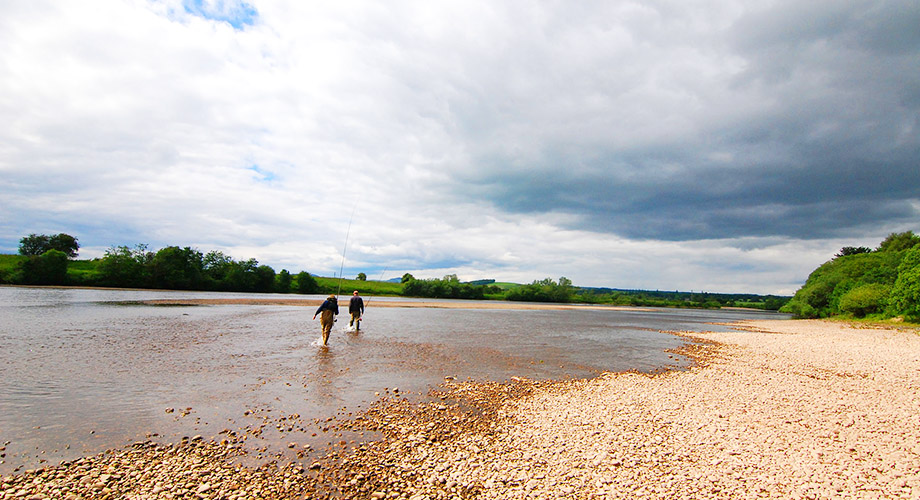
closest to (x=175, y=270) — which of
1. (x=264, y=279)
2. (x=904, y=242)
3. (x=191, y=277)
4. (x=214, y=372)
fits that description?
(x=191, y=277)

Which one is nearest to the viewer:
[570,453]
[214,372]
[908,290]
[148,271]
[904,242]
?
[570,453]

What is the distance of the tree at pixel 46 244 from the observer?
111000mm

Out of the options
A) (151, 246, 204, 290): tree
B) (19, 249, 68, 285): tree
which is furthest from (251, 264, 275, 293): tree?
(19, 249, 68, 285): tree

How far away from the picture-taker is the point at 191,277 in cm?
10912

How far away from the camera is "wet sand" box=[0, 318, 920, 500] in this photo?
6.24 meters

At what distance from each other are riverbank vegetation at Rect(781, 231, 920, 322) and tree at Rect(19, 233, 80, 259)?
163039 mm

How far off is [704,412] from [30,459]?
1413 cm

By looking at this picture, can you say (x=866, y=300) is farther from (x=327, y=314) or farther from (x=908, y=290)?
(x=327, y=314)

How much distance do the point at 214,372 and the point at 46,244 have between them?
485ft

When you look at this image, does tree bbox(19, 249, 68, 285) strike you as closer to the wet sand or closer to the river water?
the river water

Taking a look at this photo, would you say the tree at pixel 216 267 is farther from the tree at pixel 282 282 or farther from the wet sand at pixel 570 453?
the wet sand at pixel 570 453

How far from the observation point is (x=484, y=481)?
6516 millimetres

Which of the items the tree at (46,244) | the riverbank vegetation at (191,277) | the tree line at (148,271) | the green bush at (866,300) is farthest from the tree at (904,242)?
the tree at (46,244)

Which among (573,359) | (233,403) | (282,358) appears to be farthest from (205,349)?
(573,359)
